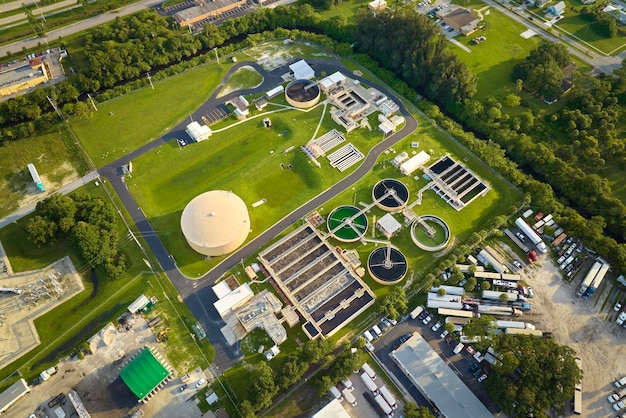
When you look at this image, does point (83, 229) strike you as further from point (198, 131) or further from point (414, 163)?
point (414, 163)

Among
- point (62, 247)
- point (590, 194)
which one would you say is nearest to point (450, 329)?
point (590, 194)

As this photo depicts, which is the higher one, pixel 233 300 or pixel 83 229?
pixel 83 229

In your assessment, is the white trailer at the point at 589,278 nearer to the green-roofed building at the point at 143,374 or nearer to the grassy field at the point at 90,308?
the grassy field at the point at 90,308

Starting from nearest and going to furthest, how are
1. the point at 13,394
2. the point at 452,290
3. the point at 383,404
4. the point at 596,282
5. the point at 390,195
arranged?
the point at 13,394 < the point at 383,404 < the point at 452,290 < the point at 596,282 < the point at 390,195

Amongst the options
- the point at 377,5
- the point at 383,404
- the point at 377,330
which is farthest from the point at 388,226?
the point at 377,5

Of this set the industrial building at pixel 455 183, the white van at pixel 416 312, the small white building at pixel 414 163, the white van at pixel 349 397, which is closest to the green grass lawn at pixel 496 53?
the industrial building at pixel 455 183
